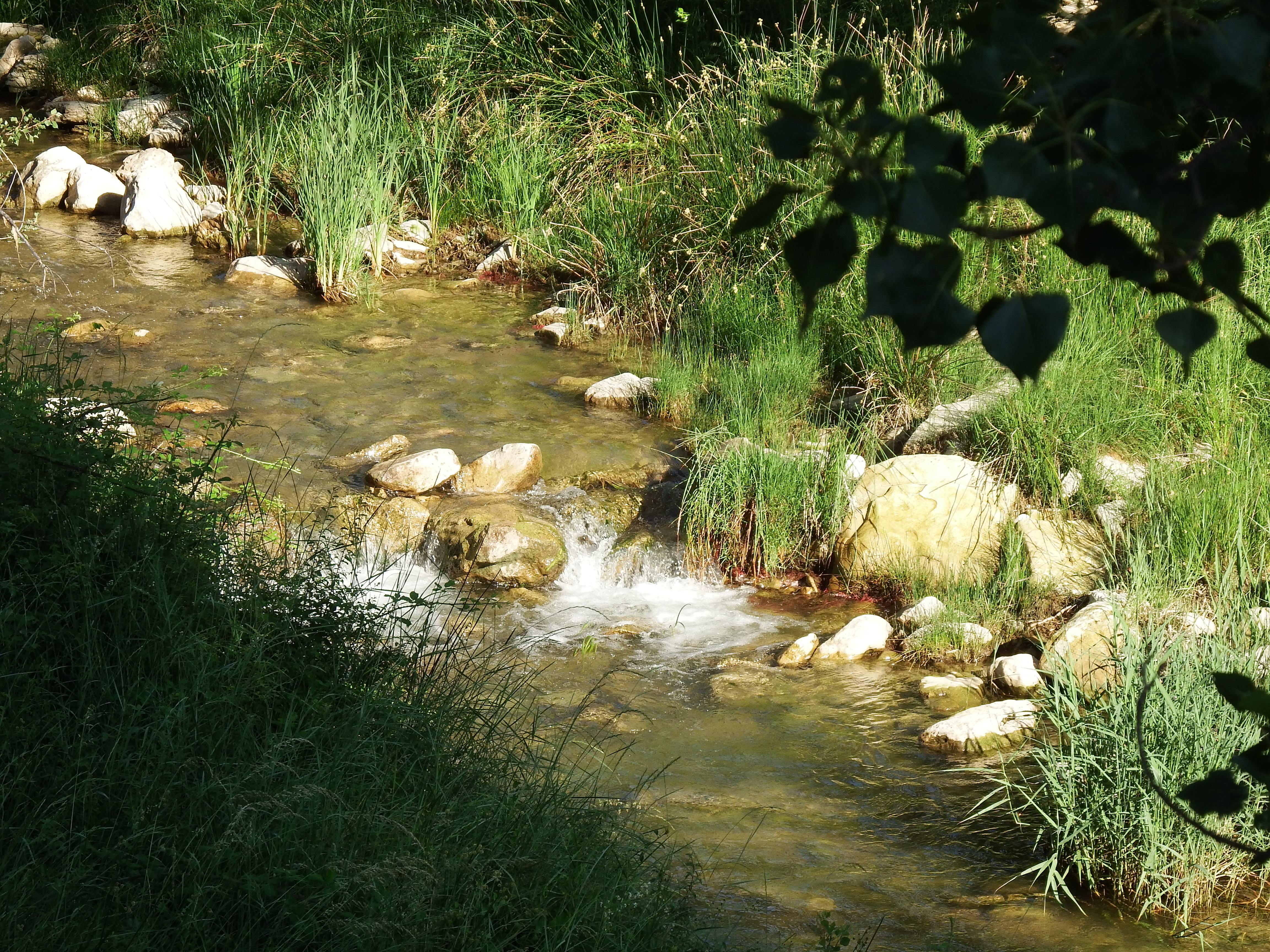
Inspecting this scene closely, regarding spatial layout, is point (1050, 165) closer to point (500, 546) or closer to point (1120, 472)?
point (1120, 472)

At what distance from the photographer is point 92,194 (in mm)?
10375

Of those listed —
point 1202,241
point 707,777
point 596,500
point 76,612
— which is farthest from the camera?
point 596,500

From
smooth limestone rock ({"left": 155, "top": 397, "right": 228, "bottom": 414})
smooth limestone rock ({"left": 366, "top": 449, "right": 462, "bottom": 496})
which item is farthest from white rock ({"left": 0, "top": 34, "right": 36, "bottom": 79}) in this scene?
smooth limestone rock ({"left": 366, "top": 449, "right": 462, "bottom": 496})

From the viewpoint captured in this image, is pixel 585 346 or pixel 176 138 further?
pixel 176 138

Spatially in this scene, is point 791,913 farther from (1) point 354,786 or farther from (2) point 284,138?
(2) point 284,138

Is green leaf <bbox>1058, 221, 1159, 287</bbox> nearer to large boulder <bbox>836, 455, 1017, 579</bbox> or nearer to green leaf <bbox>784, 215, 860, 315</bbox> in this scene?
green leaf <bbox>784, 215, 860, 315</bbox>

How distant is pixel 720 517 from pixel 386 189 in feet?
14.9

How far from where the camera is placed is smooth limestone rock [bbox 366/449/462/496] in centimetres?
629

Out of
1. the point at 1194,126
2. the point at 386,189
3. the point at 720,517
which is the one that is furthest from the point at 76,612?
the point at 386,189

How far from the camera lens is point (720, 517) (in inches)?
233

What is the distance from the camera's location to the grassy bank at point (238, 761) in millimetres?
2426

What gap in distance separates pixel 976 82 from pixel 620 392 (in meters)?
6.50

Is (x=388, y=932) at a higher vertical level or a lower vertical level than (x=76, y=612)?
lower

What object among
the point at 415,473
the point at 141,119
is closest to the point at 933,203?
the point at 415,473
